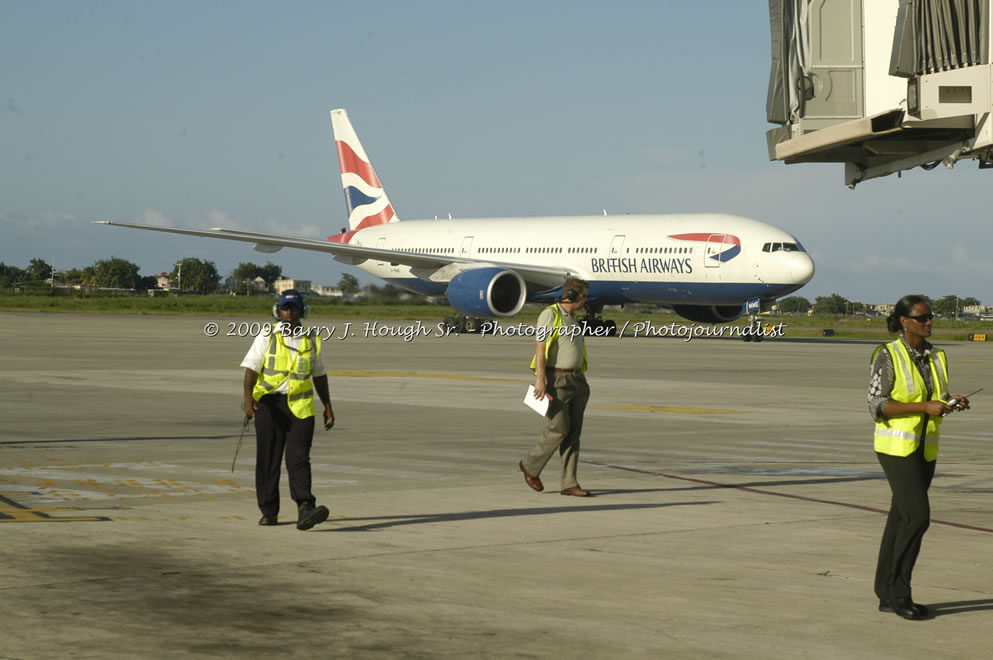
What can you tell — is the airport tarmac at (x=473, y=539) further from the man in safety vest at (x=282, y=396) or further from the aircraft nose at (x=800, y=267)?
the aircraft nose at (x=800, y=267)

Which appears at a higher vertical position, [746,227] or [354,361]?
[746,227]

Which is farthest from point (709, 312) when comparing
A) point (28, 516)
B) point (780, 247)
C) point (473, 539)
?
point (28, 516)

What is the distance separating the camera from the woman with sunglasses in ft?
Answer: 23.6

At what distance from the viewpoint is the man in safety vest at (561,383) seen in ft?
38.0

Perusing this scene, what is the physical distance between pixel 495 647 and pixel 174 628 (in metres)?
1.55

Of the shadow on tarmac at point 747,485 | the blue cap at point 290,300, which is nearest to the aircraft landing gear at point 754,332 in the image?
the shadow on tarmac at point 747,485

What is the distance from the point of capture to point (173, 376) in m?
25.3

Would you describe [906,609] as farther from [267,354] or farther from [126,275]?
[126,275]

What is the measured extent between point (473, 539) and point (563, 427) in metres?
2.66

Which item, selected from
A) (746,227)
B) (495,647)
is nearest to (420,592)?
(495,647)

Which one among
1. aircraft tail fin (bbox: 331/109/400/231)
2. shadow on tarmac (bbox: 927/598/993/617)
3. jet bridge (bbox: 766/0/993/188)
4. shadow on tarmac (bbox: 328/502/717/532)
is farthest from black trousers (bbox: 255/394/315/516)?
aircraft tail fin (bbox: 331/109/400/231)

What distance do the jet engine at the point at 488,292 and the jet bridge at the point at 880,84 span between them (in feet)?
121

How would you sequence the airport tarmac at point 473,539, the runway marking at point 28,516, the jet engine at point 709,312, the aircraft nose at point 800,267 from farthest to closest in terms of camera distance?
the jet engine at point 709,312 → the aircraft nose at point 800,267 → the runway marking at point 28,516 → the airport tarmac at point 473,539

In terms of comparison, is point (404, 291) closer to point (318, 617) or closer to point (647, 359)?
point (647, 359)
